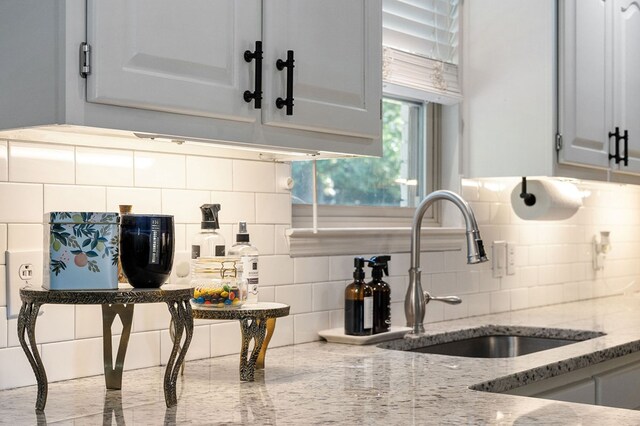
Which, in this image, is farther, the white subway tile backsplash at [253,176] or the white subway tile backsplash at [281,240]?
the white subway tile backsplash at [281,240]

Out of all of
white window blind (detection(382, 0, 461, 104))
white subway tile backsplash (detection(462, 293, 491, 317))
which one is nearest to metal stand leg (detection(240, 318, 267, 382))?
white window blind (detection(382, 0, 461, 104))

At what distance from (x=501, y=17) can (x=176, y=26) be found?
5.83 ft

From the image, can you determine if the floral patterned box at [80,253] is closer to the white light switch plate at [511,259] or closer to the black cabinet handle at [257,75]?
the black cabinet handle at [257,75]

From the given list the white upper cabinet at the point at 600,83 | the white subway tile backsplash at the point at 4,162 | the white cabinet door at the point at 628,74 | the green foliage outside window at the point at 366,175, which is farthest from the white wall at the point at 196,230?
the white cabinet door at the point at 628,74

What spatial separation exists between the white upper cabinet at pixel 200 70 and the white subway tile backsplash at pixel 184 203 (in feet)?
0.96

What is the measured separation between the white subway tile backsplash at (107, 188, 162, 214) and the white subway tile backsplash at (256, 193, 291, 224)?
1.11 ft

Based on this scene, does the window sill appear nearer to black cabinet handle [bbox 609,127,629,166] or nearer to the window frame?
the window frame

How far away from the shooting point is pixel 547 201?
3.16m

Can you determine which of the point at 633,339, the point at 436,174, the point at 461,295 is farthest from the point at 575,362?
the point at 436,174

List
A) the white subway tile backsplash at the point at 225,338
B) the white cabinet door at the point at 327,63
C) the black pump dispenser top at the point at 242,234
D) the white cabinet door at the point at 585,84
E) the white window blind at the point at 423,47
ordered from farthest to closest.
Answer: the white cabinet door at the point at 585,84, the white window blind at the point at 423,47, the white subway tile backsplash at the point at 225,338, the black pump dispenser top at the point at 242,234, the white cabinet door at the point at 327,63

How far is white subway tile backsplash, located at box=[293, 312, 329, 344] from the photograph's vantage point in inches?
95.3

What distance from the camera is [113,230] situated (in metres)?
1.56

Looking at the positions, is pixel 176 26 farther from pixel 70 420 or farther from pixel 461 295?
pixel 461 295

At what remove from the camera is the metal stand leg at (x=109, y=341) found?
176 centimetres
